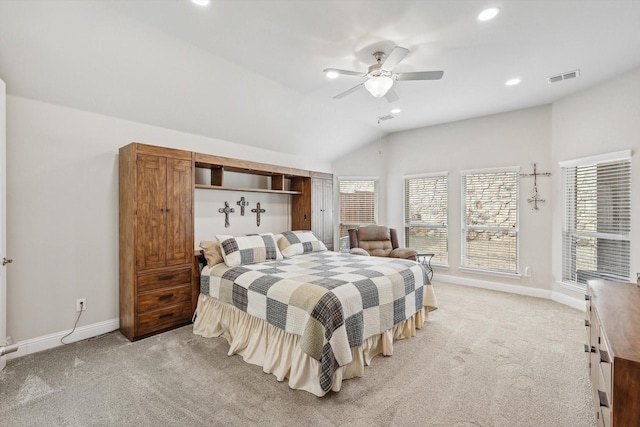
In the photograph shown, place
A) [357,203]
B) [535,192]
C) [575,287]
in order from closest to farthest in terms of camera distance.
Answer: [575,287], [535,192], [357,203]

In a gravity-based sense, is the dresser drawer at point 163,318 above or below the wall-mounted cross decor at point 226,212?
below

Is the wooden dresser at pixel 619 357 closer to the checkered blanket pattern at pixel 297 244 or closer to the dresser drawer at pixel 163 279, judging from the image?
the checkered blanket pattern at pixel 297 244

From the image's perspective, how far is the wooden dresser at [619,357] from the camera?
1.03 m

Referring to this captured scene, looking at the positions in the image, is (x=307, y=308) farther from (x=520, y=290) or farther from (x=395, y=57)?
(x=520, y=290)

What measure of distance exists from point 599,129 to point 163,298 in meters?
5.62

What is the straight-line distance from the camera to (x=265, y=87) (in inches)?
144

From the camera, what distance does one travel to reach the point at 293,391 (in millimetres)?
2148

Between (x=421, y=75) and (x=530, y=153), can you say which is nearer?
(x=421, y=75)

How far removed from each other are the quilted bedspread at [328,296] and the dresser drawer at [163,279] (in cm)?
24

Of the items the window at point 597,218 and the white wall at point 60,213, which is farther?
the window at point 597,218

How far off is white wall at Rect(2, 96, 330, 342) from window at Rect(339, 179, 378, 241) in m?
3.57

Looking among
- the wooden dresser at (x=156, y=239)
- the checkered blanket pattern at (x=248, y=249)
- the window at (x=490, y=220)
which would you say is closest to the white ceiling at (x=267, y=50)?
the wooden dresser at (x=156, y=239)

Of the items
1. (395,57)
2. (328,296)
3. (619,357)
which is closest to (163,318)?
(328,296)

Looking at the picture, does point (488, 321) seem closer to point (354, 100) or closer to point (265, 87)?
point (354, 100)
